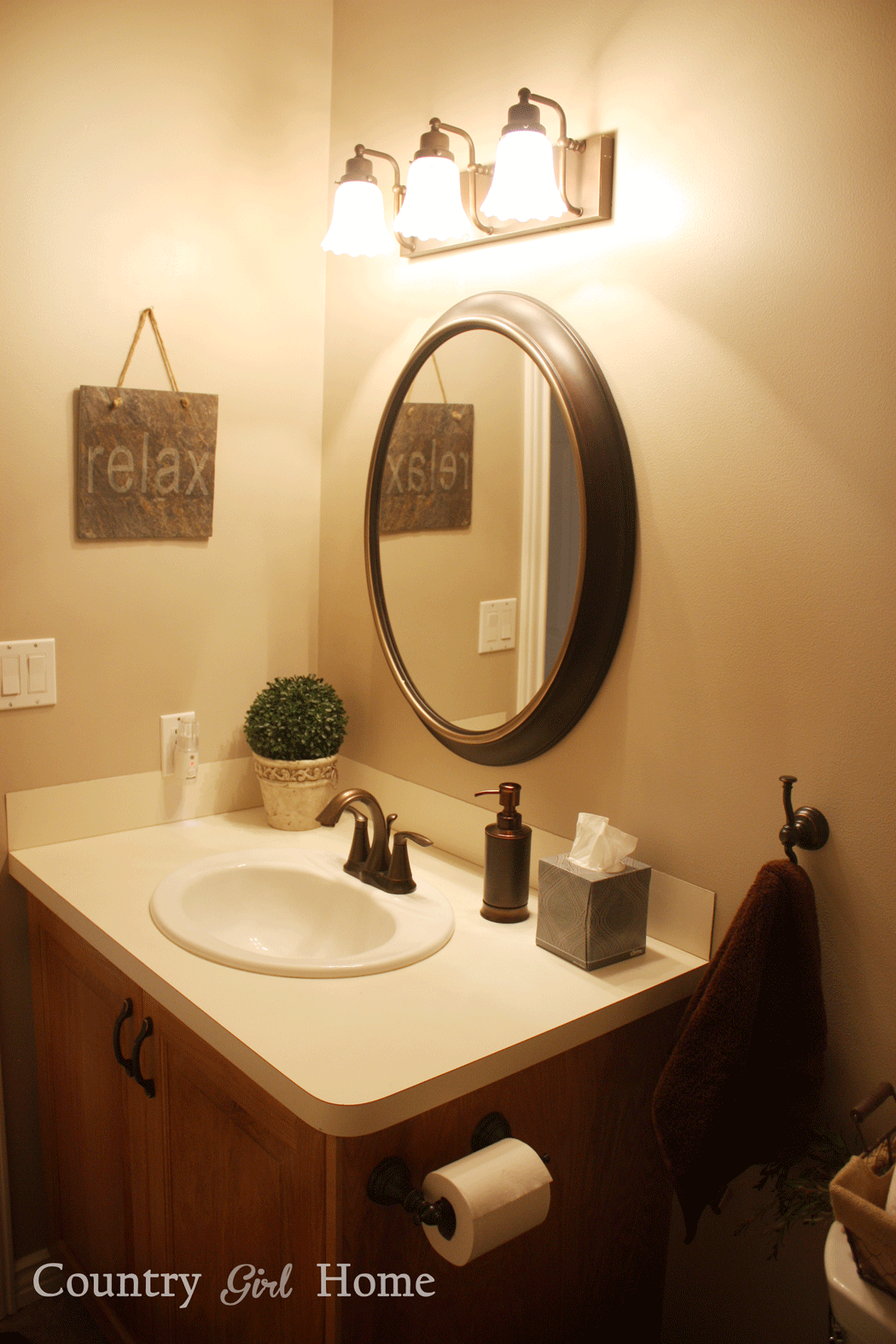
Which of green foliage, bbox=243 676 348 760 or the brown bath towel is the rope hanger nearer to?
green foliage, bbox=243 676 348 760

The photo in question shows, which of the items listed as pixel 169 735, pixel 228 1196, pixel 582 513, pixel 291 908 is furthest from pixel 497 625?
pixel 228 1196

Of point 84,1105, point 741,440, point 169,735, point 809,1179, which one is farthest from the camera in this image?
Result: point 169,735

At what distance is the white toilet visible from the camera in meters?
0.91

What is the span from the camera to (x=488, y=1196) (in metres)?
1.09

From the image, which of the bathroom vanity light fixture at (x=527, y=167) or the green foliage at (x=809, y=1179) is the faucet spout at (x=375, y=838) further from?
the bathroom vanity light fixture at (x=527, y=167)

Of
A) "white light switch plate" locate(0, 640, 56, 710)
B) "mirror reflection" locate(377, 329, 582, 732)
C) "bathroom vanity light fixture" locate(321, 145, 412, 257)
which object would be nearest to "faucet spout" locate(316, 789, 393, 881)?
"mirror reflection" locate(377, 329, 582, 732)

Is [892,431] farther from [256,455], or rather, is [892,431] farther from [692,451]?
[256,455]

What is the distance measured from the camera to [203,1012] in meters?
1.25

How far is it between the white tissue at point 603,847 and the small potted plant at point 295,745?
670 mm

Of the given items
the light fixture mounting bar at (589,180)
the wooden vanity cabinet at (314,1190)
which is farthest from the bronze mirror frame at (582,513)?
the wooden vanity cabinet at (314,1190)

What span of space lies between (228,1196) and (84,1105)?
0.48 meters

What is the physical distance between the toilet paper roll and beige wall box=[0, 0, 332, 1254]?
1053 millimetres

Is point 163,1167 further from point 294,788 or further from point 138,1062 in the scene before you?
point 294,788

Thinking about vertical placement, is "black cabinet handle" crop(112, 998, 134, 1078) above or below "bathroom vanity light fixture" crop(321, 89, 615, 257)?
below
